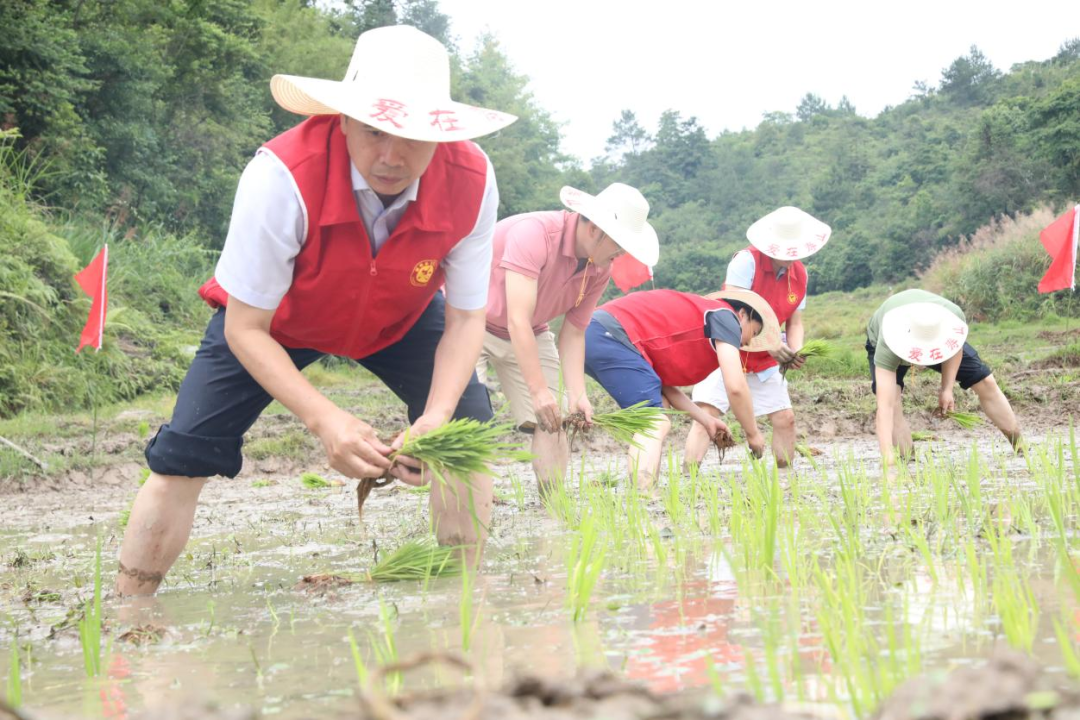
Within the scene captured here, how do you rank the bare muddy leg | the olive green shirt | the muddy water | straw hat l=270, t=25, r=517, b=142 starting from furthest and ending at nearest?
the olive green shirt, the bare muddy leg, straw hat l=270, t=25, r=517, b=142, the muddy water

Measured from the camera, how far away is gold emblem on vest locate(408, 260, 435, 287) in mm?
3000

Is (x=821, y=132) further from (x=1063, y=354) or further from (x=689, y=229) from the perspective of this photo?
(x=1063, y=354)

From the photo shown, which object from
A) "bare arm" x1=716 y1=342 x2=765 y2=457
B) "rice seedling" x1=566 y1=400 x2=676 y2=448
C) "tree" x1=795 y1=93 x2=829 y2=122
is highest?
"tree" x1=795 y1=93 x2=829 y2=122

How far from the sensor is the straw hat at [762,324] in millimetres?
5586

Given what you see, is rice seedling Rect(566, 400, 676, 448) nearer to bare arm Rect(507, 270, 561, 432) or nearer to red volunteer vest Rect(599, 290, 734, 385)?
bare arm Rect(507, 270, 561, 432)

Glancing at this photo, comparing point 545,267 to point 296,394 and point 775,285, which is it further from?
point 296,394

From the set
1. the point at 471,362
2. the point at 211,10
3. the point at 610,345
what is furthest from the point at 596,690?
the point at 211,10

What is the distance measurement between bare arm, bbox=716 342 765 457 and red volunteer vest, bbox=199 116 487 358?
89.7 inches

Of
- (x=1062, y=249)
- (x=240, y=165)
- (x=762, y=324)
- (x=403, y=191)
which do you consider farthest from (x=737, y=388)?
(x=240, y=165)

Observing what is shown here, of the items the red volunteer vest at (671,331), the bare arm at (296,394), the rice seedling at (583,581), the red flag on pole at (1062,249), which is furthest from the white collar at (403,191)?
the red flag on pole at (1062,249)

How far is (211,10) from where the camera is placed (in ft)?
67.6

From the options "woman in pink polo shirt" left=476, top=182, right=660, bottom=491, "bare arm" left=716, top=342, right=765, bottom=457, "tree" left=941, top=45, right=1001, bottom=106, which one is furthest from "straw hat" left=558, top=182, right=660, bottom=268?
"tree" left=941, top=45, right=1001, bottom=106

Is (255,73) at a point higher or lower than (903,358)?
higher

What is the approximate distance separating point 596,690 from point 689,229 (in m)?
50.7
